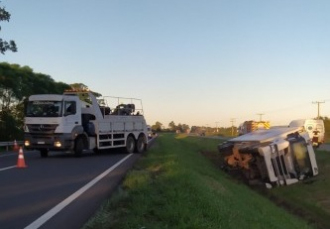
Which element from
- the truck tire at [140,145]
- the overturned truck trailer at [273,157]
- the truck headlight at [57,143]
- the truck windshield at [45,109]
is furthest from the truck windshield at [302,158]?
the truck windshield at [45,109]

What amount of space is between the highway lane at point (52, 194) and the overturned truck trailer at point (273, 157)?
18.2 feet

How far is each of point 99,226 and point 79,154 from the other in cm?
1688

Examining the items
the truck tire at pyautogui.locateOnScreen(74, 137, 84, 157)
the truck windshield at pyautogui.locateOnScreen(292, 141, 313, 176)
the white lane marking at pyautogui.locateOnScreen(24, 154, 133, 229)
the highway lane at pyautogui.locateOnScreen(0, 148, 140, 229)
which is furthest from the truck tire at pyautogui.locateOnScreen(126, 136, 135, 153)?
the white lane marking at pyautogui.locateOnScreen(24, 154, 133, 229)

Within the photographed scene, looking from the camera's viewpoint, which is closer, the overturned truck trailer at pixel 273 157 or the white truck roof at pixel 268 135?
the overturned truck trailer at pixel 273 157

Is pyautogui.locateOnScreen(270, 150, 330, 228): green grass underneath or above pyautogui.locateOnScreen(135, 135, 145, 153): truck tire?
underneath

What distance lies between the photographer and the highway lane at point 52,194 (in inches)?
326

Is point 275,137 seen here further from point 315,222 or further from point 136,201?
point 136,201

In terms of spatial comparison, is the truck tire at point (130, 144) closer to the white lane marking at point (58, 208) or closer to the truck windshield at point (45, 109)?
the truck windshield at point (45, 109)

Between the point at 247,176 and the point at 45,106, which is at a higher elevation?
the point at 45,106

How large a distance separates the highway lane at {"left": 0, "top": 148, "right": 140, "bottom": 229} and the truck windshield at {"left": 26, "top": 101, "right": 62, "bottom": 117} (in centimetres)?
552

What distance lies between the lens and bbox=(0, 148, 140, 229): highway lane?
8273mm

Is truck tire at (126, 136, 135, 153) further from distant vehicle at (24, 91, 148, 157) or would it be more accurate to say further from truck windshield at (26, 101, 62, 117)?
truck windshield at (26, 101, 62, 117)

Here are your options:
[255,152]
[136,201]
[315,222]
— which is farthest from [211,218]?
[255,152]

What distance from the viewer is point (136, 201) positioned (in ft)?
30.0
